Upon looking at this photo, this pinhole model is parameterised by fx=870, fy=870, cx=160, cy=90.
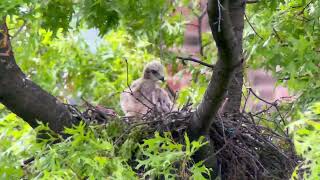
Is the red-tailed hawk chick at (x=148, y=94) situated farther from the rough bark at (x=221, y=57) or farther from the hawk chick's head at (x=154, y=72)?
the rough bark at (x=221, y=57)

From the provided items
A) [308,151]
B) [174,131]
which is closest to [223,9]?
[308,151]

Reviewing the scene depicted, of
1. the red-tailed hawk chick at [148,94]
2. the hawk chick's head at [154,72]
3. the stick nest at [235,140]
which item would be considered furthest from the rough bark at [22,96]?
the hawk chick's head at [154,72]

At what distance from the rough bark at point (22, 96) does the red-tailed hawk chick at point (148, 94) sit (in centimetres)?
192

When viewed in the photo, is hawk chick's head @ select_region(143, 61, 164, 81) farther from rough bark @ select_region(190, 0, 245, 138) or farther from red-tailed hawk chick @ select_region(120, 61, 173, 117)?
rough bark @ select_region(190, 0, 245, 138)

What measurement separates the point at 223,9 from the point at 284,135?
1958mm

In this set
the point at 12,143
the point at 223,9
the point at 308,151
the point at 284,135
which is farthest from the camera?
the point at 284,135

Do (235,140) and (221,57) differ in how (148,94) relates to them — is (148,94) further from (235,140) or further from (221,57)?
(221,57)

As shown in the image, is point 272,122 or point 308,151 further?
point 272,122

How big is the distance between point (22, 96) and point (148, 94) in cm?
272

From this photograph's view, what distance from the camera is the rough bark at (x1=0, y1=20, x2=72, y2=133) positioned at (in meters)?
6.09

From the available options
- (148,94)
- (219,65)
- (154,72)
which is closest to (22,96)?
(219,65)

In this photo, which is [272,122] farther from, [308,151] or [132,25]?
[308,151]

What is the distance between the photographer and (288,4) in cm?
715

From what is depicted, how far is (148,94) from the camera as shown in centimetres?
869
